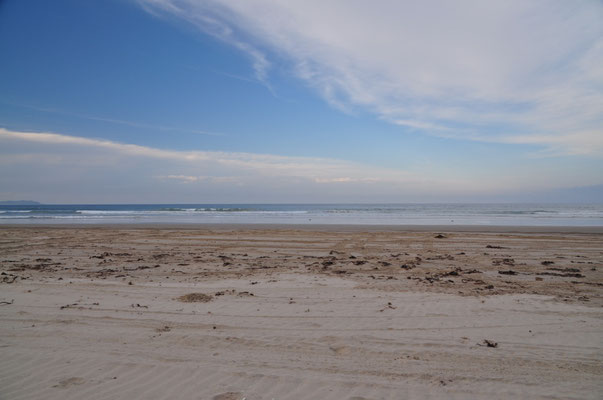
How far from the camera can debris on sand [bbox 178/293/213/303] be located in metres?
6.88

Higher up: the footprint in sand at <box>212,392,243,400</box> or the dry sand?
the dry sand

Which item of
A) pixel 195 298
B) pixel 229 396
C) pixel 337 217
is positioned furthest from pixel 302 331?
pixel 337 217

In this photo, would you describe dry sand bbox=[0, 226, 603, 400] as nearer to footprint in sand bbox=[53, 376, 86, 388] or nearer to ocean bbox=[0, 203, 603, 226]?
footprint in sand bbox=[53, 376, 86, 388]

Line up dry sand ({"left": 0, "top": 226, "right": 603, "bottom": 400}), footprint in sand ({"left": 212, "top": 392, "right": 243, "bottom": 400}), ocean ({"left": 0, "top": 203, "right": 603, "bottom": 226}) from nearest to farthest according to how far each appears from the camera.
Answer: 1. footprint in sand ({"left": 212, "top": 392, "right": 243, "bottom": 400})
2. dry sand ({"left": 0, "top": 226, "right": 603, "bottom": 400})
3. ocean ({"left": 0, "top": 203, "right": 603, "bottom": 226})

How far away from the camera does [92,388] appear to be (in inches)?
149

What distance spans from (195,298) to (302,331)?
2.79m

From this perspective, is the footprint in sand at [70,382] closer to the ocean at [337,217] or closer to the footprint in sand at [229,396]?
the footprint in sand at [229,396]

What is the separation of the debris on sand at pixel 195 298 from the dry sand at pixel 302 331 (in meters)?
0.06

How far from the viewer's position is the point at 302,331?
5312mm

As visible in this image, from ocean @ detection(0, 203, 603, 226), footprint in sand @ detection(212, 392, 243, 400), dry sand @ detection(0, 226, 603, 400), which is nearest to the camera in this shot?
footprint in sand @ detection(212, 392, 243, 400)

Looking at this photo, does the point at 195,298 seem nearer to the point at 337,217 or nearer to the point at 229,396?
the point at 229,396

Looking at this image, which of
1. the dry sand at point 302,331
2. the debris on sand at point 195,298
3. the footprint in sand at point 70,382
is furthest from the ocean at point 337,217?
the footprint in sand at point 70,382

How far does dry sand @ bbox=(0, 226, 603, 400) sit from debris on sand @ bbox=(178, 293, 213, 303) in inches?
2.5

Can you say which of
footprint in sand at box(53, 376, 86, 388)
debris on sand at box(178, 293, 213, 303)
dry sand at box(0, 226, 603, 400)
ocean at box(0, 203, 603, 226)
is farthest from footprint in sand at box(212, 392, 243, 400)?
ocean at box(0, 203, 603, 226)
